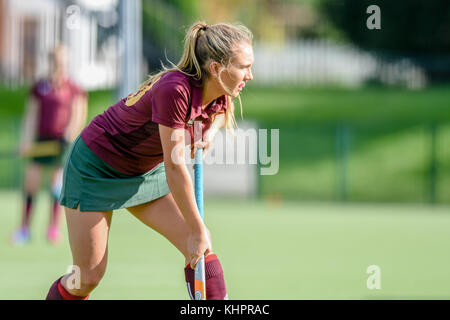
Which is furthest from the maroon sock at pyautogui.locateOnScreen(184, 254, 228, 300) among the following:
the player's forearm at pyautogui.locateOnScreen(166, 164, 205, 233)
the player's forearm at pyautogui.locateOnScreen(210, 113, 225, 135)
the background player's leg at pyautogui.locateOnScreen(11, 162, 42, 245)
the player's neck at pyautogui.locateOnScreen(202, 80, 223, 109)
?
the background player's leg at pyautogui.locateOnScreen(11, 162, 42, 245)

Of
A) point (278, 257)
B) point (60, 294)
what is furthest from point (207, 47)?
point (278, 257)

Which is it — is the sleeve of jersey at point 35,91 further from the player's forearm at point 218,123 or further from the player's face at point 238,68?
the player's face at point 238,68

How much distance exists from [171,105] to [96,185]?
722mm

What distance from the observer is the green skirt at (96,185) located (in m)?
4.38

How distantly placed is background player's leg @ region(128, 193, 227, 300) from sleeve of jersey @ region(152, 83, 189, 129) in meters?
0.76

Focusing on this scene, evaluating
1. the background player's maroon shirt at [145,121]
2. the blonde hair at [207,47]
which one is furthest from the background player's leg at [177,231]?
the blonde hair at [207,47]

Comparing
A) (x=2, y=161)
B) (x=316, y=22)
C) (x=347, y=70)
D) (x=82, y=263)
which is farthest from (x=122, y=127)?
(x=316, y=22)

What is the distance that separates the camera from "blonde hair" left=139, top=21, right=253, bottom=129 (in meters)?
4.02

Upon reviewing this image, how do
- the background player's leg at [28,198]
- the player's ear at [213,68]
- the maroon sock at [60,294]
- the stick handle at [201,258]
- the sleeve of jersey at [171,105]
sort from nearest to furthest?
the sleeve of jersey at [171,105] → the player's ear at [213,68] → the stick handle at [201,258] → the maroon sock at [60,294] → the background player's leg at [28,198]

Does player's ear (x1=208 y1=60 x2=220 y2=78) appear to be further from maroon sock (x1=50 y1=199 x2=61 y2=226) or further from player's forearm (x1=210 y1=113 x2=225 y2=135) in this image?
maroon sock (x1=50 y1=199 x2=61 y2=226)

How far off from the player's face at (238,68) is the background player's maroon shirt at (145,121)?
150 mm

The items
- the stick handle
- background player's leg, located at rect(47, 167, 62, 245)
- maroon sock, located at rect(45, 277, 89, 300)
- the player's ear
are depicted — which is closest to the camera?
the player's ear

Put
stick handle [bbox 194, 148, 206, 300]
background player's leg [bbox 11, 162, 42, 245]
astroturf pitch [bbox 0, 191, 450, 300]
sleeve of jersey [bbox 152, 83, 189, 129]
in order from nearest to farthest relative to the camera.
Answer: sleeve of jersey [bbox 152, 83, 189, 129] < stick handle [bbox 194, 148, 206, 300] < astroturf pitch [bbox 0, 191, 450, 300] < background player's leg [bbox 11, 162, 42, 245]

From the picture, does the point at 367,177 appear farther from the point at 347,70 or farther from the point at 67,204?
the point at 67,204
